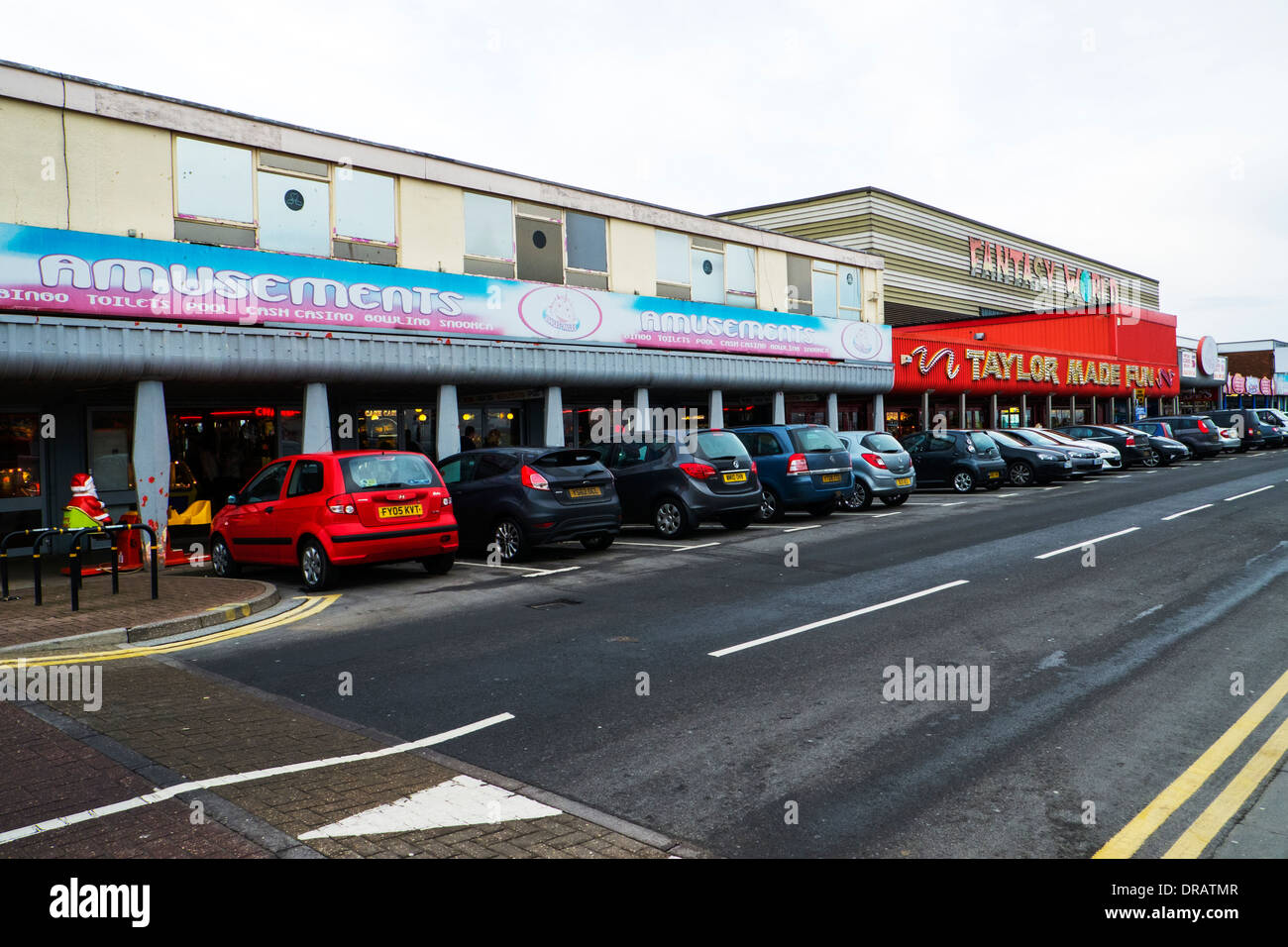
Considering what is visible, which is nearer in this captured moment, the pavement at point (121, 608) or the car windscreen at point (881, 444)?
the pavement at point (121, 608)

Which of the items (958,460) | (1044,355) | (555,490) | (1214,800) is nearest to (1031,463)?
(958,460)

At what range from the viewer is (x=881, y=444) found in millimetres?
19953

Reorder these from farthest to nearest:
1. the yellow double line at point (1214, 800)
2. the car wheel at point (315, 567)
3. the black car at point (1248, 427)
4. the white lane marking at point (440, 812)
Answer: the black car at point (1248, 427) < the car wheel at point (315, 567) < the white lane marking at point (440, 812) < the yellow double line at point (1214, 800)

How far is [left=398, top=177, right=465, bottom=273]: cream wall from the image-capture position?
59.8 feet

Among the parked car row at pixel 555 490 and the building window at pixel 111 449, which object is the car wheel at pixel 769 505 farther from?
the building window at pixel 111 449

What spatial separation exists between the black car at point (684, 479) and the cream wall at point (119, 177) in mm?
8283

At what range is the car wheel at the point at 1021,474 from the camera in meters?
25.1

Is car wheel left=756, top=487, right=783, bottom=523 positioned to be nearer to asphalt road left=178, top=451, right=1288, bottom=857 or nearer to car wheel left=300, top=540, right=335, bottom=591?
asphalt road left=178, top=451, right=1288, bottom=857

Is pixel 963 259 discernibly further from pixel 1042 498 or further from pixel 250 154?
pixel 250 154

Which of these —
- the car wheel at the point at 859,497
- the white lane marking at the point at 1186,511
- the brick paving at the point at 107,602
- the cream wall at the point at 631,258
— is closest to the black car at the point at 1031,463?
the white lane marking at the point at 1186,511

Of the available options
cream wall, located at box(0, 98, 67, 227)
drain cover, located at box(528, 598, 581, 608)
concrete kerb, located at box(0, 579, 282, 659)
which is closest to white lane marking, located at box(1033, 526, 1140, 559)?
drain cover, located at box(528, 598, 581, 608)

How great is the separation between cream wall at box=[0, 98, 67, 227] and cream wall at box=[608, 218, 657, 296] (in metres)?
11.4

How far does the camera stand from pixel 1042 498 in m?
20.7

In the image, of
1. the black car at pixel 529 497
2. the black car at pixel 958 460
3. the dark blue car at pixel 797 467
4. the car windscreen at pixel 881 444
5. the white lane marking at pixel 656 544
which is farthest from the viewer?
the black car at pixel 958 460
